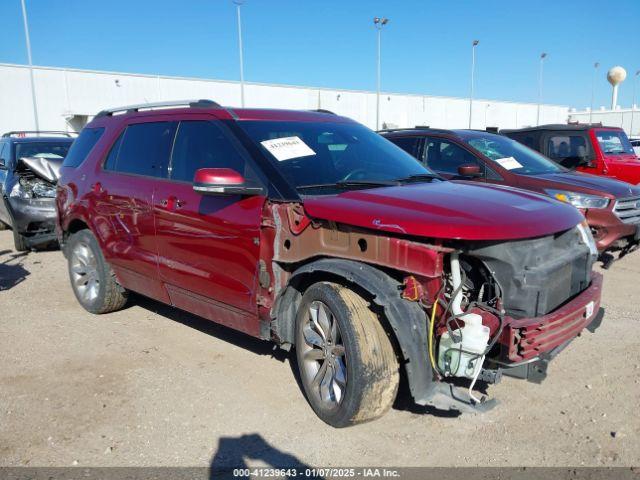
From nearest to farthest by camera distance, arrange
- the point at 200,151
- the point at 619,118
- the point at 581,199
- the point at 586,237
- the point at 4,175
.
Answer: the point at 586,237, the point at 200,151, the point at 581,199, the point at 4,175, the point at 619,118

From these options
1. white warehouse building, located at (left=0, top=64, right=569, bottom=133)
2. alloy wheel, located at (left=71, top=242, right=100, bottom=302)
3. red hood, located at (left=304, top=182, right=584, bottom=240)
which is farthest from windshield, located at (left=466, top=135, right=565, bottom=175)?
white warehouse building, located at (left=0, top=64, right=569, bottom=133)

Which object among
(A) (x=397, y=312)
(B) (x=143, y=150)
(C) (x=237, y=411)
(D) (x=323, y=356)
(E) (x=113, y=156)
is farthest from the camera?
(E) (x=113, y=156)

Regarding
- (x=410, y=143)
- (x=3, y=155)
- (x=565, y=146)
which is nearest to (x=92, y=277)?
(x=410, y=143)

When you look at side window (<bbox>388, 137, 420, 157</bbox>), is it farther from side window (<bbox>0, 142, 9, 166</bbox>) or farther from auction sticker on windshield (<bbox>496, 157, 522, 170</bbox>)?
side window (<bbox>0, 142, 9, 166</bbox>)

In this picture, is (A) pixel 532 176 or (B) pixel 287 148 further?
(A) pixel 532 176

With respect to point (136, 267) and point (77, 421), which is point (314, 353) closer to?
point (77, 421)

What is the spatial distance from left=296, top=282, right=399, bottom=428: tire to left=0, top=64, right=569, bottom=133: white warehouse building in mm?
31463

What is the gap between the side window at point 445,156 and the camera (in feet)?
23.2

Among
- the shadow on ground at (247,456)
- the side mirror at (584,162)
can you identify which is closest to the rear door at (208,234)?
the shadow on ground at (247,456)

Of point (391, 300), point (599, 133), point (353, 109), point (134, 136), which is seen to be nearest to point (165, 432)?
point (391, 300)

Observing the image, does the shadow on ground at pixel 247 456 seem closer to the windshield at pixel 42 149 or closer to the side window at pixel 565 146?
the windshield at pixel 42 149

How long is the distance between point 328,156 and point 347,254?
3.61 feet

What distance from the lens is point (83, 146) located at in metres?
5.45

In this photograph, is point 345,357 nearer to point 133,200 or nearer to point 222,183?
point 222,183
